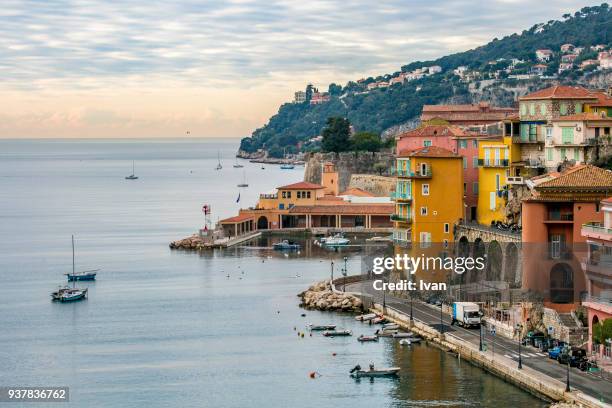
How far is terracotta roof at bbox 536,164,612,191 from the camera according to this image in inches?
1843

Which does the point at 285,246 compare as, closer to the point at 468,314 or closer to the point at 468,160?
the point at 468,160

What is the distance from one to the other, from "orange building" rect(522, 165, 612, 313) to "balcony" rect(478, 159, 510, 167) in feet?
33.6

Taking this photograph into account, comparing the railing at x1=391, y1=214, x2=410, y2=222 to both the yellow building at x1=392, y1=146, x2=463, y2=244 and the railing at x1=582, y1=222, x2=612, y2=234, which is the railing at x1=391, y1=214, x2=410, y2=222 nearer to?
the yellow building at x1=392, y1=146, x2=463, y2=244

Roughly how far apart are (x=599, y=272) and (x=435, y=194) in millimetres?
16023

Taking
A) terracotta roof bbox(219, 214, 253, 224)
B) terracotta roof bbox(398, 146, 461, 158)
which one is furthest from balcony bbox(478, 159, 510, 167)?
terracotta roof bbox(219, 214, 253, 224)

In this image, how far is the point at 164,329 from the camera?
55875mm

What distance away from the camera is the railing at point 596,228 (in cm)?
4210

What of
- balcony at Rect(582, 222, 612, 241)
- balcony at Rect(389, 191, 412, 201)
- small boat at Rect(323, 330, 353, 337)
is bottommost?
small boat at Rect(323, 330, 353, 337)

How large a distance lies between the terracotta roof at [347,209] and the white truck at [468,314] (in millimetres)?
46185

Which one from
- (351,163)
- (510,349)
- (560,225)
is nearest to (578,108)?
(560,225)

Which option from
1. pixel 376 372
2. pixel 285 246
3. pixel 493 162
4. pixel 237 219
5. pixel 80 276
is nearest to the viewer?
pixel 376 372

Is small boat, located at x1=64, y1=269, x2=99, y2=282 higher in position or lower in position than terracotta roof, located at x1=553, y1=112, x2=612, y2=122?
lower

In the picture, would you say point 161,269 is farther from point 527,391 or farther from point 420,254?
point 527,391

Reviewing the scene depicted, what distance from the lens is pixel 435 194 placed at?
191ft
